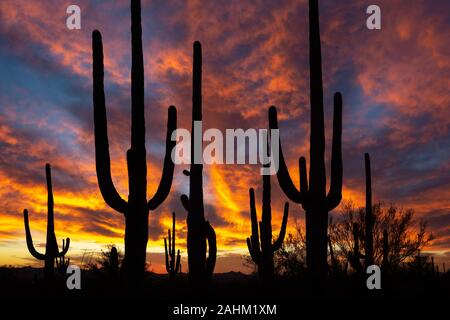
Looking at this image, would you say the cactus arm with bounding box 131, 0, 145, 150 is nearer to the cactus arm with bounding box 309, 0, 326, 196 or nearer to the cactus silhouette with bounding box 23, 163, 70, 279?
the cactus arm with bounding box 309, 0, 326, 196

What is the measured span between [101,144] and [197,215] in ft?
9.93

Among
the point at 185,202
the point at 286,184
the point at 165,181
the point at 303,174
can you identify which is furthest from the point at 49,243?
the point at 286,184

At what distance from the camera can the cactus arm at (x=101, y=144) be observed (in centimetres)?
862

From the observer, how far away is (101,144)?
8.59m

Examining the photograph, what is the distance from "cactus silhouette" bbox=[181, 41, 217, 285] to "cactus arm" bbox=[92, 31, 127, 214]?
217cm

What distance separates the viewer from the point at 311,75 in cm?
975

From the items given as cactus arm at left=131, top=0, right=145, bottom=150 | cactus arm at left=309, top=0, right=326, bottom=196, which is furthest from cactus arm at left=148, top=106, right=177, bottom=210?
cactus arm at left=309, top=0, right=326, bottom=196

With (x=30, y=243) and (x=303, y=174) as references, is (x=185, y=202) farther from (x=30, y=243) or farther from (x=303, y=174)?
(x=30, y=243)
